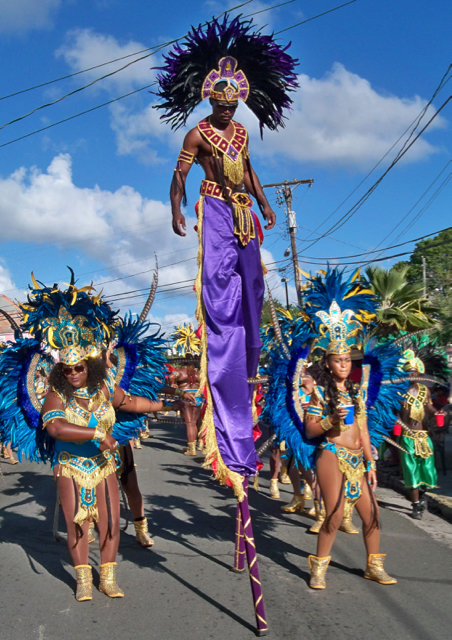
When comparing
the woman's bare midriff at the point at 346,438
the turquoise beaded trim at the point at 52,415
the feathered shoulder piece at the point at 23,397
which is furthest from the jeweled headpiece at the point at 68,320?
the woman's bare midriff at the point at 346,438

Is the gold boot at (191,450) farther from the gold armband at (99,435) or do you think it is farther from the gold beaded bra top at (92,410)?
the gold armband at (99,435)

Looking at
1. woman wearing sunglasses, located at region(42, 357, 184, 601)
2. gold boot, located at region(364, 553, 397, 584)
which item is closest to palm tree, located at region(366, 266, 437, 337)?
gold boot, located at region(364, 553, 397, 584)

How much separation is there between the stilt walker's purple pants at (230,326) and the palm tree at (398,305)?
3.63 m

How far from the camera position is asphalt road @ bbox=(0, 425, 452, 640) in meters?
4.29

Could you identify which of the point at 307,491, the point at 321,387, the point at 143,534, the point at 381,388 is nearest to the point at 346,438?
the point at 321,387

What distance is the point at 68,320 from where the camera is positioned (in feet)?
17.1

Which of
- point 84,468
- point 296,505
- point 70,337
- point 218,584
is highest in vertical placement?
point 70,337

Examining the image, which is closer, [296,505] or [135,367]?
[135,367]

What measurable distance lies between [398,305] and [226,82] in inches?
197

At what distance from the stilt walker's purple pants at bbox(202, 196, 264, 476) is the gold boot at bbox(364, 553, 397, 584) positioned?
1543 millimetres

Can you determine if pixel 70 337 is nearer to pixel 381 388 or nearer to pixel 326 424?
pixel 326 424

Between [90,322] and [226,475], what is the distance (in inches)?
75.9

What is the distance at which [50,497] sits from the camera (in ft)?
28.7

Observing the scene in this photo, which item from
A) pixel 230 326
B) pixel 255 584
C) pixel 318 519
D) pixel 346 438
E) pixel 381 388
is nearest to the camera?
pixel 255 584
